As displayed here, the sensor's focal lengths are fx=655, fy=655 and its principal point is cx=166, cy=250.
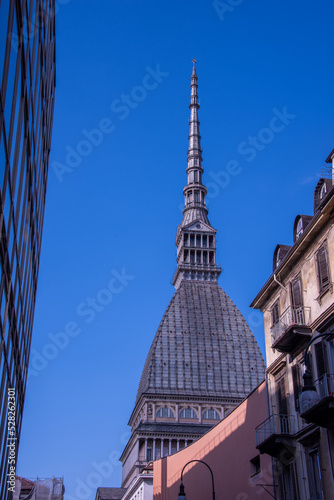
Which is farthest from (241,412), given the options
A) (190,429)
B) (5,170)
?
(190,429)

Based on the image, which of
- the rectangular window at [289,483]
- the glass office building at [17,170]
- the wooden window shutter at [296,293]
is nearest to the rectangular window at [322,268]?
the wooden window shutter at [296,293]

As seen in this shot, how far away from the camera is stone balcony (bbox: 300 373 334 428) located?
2139 cm

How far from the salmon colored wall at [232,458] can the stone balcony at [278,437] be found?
1.81 meters

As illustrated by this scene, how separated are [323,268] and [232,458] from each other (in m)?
16.7

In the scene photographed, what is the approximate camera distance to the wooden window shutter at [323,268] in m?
25.6

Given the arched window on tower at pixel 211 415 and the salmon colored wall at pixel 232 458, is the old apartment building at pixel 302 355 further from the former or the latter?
the arched window on tower at pixel 211 415

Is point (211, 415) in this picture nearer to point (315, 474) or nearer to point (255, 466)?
point (255, 466)

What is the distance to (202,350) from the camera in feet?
421

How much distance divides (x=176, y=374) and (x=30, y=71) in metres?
99.3

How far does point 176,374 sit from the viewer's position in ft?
396

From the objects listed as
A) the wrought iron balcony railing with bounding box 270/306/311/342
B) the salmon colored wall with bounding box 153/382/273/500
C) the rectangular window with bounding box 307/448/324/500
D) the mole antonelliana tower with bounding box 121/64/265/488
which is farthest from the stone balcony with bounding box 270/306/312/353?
the mole antonelliana tower with bounding box 121/64/265/488

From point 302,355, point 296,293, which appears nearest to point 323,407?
point 302,355

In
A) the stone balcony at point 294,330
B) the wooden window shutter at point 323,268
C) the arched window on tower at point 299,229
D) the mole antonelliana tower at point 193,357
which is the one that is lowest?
the stone balcony at point 294,330

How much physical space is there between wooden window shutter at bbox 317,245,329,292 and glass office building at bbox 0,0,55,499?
39.7 feet
